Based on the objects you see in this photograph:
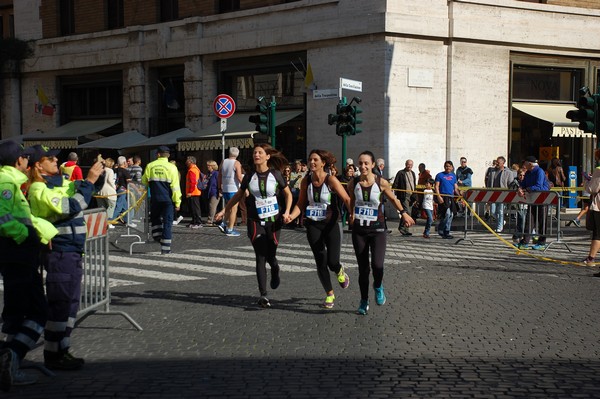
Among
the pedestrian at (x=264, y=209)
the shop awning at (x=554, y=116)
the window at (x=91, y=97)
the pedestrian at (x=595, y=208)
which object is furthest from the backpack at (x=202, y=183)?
the pedestrian at (x=264, y=209)

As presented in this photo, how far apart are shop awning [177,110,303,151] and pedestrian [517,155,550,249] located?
32.1 ft

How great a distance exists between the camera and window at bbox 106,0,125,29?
31.4 metres

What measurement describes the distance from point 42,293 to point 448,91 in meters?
19.5

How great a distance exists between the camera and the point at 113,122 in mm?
31250

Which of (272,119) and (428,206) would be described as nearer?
(428,206)

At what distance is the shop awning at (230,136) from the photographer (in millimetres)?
25125

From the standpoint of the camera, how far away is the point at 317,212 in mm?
9992

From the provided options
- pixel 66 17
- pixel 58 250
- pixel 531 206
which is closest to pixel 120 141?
pixel 66 17

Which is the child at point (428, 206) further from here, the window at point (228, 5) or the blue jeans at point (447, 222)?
the window at point (228, 5)

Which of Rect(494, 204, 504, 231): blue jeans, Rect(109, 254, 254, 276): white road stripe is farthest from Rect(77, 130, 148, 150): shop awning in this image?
Rect(109, 254, 254, 276): white road stripe

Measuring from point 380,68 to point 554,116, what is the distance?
587cm

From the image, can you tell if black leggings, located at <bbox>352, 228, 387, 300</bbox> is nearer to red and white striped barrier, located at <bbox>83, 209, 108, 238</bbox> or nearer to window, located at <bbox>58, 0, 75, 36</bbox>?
red and white striped barrier, located at <bbox>83, 209, 108, 238</bbox>

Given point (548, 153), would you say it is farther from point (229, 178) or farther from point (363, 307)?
point (363, 307)

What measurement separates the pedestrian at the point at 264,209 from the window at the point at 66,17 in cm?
2486
